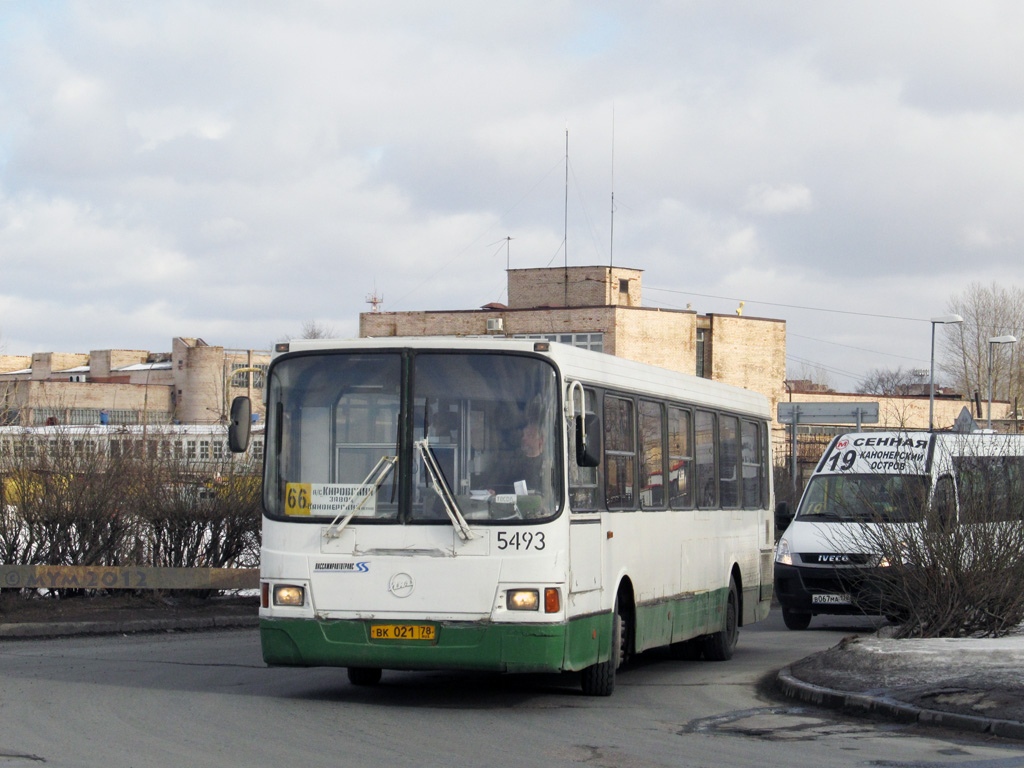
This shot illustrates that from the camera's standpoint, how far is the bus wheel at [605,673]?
36.7 feet

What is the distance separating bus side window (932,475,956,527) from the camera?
13438 mm

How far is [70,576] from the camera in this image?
56.7ft

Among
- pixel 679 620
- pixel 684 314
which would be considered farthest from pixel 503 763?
pixel 684 314

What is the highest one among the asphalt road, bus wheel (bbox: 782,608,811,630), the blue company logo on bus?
the blue company logo on bus

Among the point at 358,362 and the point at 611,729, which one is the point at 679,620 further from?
the point at 358,362

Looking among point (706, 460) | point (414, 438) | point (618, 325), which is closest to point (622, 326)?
point (618, 325)

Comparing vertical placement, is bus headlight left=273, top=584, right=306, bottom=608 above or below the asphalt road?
above

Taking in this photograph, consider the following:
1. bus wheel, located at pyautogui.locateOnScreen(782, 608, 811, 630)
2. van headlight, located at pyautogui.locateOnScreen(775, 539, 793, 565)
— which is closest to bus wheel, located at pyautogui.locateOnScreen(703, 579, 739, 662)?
van headlight, located at pyautogui.locateOnScreen(775, 539, 793, 565)

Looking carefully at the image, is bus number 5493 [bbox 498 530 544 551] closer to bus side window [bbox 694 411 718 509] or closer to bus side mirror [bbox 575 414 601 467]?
bus side mirror [bbox 575 414 601 467]

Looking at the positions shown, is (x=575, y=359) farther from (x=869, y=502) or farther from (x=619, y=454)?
(x=869, y=502)

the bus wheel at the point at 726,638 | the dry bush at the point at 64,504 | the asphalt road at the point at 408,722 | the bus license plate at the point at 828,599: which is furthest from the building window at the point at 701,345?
the asphalt road at the point at 408,722

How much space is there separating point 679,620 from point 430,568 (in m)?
4.19

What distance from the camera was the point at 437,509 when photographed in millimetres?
10250

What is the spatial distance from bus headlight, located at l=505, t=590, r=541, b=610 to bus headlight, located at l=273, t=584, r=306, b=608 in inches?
62.7
